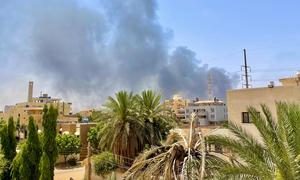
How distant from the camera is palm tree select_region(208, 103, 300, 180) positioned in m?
5.87

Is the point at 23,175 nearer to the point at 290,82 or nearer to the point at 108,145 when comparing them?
the point at 108,145

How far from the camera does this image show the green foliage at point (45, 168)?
13.1 m

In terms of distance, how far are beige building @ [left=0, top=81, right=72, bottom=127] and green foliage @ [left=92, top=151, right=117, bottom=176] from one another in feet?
131

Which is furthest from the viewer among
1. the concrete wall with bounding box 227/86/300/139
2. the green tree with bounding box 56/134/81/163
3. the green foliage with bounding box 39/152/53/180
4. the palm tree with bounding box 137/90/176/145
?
the green tree with bounding box 56/134/81/163

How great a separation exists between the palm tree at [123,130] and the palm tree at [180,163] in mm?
10998

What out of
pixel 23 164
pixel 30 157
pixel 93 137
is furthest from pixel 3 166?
pixel 93 137

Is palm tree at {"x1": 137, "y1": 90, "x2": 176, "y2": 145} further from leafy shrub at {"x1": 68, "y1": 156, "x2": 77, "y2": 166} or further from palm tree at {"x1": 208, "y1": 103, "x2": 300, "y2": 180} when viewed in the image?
palm tree at {"x1": 208, "y1": 103, "x2": 300, "y2": 180}

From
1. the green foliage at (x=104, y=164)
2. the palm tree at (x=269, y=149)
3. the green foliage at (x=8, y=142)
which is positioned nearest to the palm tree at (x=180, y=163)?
the palm tree at (x=269, y=149)

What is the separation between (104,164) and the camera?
56.0 ft

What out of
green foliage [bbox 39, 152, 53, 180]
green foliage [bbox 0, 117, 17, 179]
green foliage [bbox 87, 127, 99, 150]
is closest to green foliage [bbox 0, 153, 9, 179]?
green foliage [bbox 0, 117, 17, 179]

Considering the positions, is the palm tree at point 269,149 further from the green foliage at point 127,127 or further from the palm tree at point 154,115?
the palm tree at point 154,115

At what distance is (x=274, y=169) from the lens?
6.46m

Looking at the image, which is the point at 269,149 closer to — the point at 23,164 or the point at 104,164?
the point at 23,164

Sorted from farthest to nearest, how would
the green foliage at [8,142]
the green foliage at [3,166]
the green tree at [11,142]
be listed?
the green tree at [11,142]
the green foliage at [8,142]
the green foliage at [3,166]
